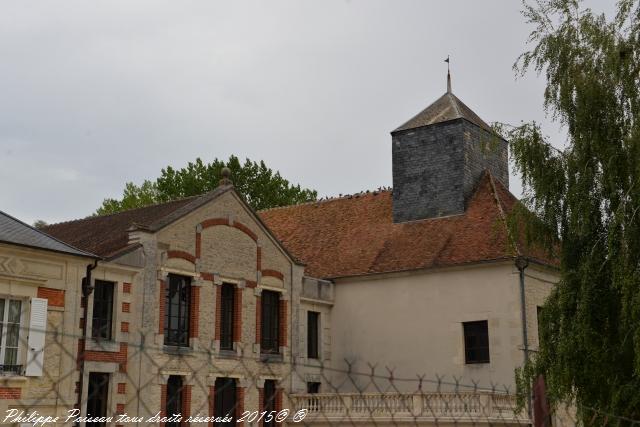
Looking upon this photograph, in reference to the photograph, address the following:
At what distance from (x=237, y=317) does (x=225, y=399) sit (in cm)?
220

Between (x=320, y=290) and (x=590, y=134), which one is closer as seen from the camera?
(x=590, y=134)

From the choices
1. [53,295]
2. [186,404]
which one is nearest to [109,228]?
[53,295]

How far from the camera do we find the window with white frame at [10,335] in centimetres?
1633

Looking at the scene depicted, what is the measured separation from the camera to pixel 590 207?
14.0 meters

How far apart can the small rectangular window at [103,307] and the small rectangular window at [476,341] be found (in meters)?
10.2

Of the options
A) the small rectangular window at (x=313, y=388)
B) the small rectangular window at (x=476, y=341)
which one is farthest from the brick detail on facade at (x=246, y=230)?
the small rectangular window at (x=476, y=341)

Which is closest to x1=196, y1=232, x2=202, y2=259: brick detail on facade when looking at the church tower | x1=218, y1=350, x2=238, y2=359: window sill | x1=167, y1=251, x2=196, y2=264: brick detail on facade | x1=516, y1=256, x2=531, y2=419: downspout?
x1=167, y1=251, x2=196, y2=264: brick detail on facade

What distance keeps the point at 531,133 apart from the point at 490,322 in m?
8.81

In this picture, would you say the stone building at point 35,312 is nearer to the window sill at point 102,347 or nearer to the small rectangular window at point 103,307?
the window sill at point 102,347

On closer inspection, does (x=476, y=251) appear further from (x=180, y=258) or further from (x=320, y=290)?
(x=180, y=258)

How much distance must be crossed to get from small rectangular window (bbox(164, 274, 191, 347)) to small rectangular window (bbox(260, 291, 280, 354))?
2.77 metres

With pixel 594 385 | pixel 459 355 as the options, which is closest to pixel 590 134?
pixel 594 385

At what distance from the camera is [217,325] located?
2122 centimetres

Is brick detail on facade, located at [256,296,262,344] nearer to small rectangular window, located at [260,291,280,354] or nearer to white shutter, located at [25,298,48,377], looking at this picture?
small rectangular window, located at [260,291,280,354]
